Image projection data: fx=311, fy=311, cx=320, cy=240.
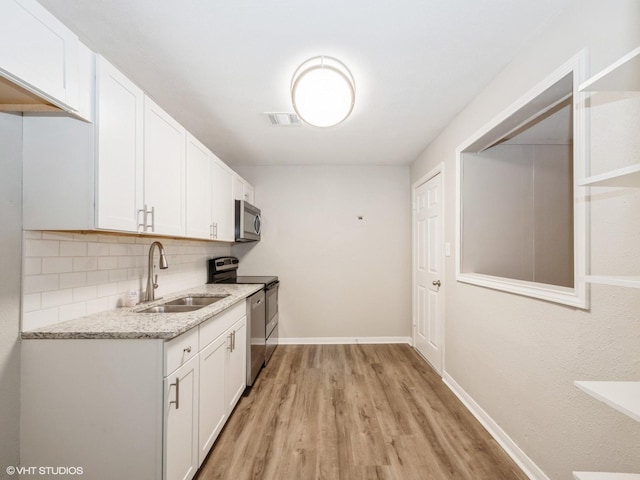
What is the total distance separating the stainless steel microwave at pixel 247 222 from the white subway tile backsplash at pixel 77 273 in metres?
1.07

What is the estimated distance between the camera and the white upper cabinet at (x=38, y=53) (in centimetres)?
106

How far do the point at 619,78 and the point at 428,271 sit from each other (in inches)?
109

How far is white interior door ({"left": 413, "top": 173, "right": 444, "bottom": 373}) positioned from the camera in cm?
328

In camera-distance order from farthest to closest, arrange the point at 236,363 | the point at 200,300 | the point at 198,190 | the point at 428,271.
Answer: the point at 428,271 < the point at 200,300 < the point at 198,190 < the point at 236,363

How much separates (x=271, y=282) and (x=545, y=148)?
3156 mm

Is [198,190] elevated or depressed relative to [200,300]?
elevated

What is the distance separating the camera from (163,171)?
2057 millimetres

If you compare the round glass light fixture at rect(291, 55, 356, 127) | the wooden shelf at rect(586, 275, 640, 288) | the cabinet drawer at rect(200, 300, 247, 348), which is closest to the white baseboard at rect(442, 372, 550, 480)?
the wooden shelf at rect(586, 275, 640, 288)

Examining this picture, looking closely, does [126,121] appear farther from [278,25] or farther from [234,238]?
[234,238]

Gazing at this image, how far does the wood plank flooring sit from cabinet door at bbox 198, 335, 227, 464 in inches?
4.9

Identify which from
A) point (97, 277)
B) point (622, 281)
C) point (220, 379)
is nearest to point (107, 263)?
point (97, 277)

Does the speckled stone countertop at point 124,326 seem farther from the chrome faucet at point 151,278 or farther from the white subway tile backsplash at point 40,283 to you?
the chrome faucet at point 151,278

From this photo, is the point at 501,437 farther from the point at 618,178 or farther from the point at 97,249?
the point at 97,249

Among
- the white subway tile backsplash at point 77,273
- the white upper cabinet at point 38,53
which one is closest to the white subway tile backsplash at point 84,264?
the white subway tile backsplash at point 77,273
